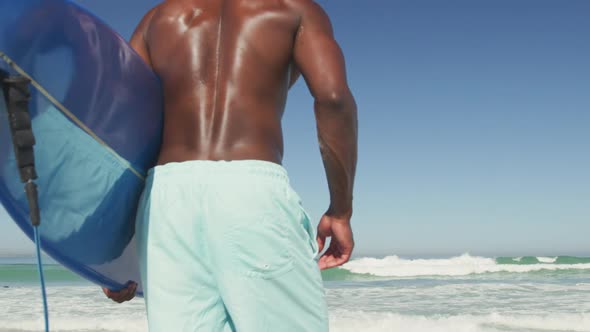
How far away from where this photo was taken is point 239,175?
1.75m

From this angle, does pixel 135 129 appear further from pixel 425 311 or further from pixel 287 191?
pixel 425 311

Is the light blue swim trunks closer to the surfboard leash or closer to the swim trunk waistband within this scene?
the swim trunk waistband

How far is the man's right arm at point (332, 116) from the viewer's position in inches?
73.6

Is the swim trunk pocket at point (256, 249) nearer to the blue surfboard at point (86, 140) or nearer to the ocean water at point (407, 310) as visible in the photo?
the blue surfboard at point (86, 140)

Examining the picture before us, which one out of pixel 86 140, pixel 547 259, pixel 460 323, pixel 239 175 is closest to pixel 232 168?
pixel 239 175

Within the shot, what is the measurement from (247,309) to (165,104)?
77cm

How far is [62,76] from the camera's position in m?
1.84

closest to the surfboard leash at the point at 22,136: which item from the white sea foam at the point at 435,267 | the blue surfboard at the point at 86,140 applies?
the blue surfboard at the point at 86,140

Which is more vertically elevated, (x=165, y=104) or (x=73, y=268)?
(x=165, y=104)

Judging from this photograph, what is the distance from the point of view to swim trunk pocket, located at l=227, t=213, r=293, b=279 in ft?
5.58

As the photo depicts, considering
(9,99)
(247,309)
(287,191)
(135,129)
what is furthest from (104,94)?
(247,309)

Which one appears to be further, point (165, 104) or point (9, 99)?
point (165, 104)

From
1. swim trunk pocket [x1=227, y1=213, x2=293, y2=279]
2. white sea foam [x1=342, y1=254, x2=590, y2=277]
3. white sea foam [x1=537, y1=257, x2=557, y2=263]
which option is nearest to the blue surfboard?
swim trunk pocket [x1=227, y1=213, x2=293, y2=279]

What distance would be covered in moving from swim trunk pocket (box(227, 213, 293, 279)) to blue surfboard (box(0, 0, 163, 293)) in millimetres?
537
